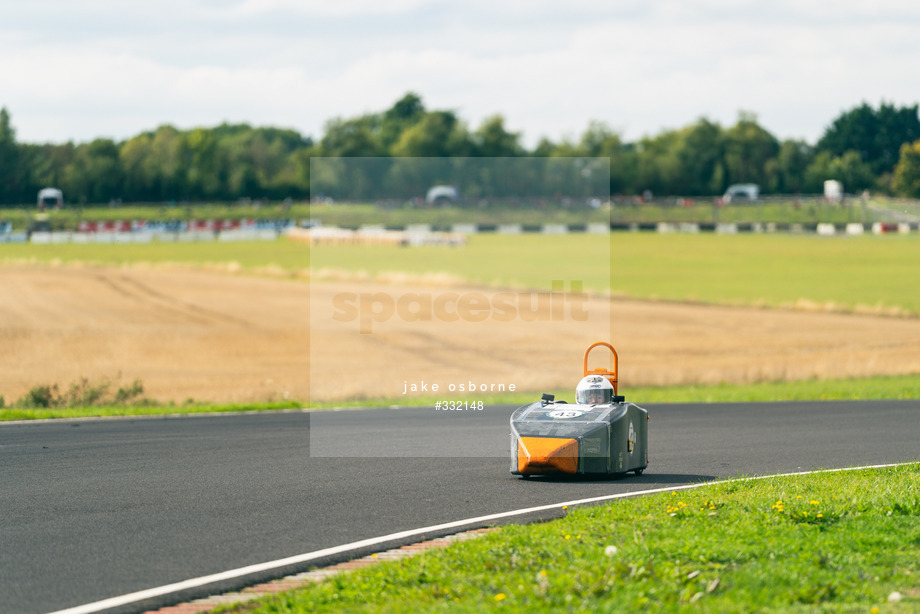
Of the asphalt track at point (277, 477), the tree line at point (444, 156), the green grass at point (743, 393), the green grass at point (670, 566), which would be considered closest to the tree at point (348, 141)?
the tree line at point (444, 156)

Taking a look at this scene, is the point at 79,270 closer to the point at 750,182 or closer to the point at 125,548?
the point at 125,548

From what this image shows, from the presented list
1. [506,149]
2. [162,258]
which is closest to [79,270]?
[162,258]

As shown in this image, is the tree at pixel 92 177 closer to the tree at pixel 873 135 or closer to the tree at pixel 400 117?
the tree at pixel 400 117

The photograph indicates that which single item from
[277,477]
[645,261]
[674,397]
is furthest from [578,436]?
[645,261]

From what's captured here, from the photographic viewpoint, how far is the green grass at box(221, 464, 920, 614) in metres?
6.97

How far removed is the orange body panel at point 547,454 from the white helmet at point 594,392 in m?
0.85

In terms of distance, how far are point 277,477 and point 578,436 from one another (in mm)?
3673

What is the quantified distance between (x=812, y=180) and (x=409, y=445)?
111m

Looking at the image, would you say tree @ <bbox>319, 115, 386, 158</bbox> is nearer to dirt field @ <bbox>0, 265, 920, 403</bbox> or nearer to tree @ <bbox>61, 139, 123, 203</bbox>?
tree @ <bbox>61, 139, 123, 203</bbox>

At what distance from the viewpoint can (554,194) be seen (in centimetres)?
8331

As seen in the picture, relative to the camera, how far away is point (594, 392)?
41.4ft

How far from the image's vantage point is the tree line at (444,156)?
94.4 metres

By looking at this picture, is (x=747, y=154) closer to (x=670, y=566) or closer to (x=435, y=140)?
(x=435, y=140)

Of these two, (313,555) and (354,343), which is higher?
(313,555)
